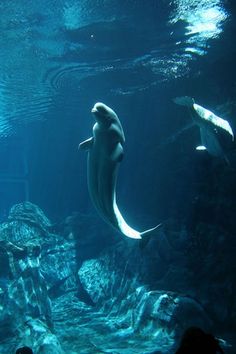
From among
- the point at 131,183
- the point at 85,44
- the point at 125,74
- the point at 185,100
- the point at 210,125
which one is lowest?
the point at 210,125

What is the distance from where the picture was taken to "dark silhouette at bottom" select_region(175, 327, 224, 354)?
1911 mm

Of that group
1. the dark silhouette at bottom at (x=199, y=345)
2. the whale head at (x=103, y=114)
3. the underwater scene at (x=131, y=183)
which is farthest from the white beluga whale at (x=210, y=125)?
the dark silhouette at bottom at (x=199, y=345)

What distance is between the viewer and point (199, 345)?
1929 millimetres

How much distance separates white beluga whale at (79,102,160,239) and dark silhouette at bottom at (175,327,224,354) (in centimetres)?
321

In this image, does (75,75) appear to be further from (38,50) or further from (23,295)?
(23,295)

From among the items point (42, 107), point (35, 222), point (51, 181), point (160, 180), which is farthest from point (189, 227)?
point (51, 181)

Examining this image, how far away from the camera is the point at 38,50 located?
13547mm

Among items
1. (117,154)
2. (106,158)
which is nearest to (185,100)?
(117,154)

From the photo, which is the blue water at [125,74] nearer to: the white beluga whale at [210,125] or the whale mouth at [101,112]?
the white beluga whale at [210,125]

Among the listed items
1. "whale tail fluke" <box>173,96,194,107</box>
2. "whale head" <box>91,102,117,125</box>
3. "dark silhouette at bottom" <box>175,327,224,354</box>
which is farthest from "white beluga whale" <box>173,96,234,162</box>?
"dark silhouette at bottom" <box>175,327,224,354</box>

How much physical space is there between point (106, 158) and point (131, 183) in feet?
47.8

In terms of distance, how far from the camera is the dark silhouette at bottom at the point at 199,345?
1.91 meters

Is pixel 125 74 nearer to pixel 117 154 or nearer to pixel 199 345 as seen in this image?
pixel 117 154

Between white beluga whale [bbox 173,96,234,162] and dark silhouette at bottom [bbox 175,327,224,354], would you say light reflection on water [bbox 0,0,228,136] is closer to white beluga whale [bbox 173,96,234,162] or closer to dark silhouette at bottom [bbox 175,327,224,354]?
white beluga whale [bbox 173,96,234,162]
